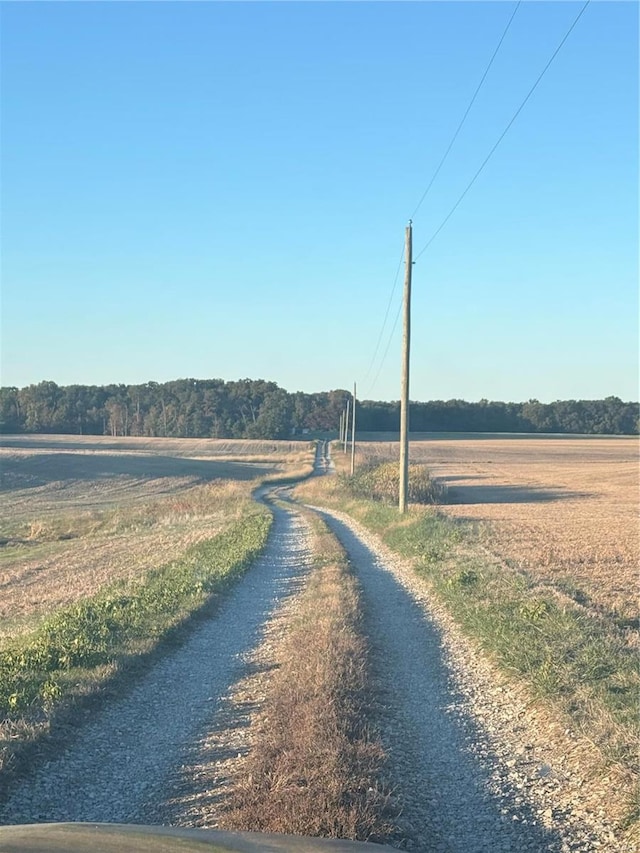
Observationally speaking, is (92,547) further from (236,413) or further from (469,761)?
(236,413)

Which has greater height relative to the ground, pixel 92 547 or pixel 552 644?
pixel 552 644

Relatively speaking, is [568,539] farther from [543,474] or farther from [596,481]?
[543,474]

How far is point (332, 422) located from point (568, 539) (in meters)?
117

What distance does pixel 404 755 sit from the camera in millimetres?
5910

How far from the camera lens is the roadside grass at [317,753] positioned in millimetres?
4395

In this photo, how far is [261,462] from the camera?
88.3 m

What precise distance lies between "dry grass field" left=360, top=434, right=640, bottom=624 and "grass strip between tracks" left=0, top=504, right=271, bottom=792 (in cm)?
573

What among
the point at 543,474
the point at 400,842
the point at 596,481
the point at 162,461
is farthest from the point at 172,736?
the point at 162,461

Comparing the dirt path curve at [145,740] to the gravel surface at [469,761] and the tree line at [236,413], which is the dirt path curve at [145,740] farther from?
the tree line at [236,413]

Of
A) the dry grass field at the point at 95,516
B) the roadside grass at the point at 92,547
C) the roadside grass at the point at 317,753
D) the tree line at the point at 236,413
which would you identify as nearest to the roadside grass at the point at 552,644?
the roadside grass at the point at 317,753

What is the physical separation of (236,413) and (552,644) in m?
126

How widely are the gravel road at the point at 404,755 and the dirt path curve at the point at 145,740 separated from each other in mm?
13

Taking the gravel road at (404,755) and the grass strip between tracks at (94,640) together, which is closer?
the gravel road at (404,755)

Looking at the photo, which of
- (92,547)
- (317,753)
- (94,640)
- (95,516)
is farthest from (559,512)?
(317,753)
